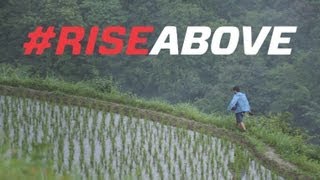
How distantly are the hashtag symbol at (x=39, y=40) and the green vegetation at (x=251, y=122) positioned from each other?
11882 mm

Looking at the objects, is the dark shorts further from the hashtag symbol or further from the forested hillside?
the hashtag symbol

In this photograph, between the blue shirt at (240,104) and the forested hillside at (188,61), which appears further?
the forested hillside at (188,61)

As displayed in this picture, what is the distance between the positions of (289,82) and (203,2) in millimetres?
10564

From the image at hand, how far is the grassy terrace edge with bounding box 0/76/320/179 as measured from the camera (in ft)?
32.1

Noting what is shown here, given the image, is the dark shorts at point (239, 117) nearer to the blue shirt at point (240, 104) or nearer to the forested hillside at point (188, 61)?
the blue shirt at point (240, 104)

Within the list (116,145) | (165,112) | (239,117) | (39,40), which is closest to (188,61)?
(39,40)

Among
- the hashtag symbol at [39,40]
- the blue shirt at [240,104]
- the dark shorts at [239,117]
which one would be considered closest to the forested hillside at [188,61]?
the hashtag symbol at [39,40]

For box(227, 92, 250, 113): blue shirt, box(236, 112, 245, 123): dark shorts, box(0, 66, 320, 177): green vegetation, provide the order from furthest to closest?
box(236, 112, 245, 123): dark shorts < box(227, 92, 250, 113): blue shirt < box(0, 66, 320, 177): green vegetation

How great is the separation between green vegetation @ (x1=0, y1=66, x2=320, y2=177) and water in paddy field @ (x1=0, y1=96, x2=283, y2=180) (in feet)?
2.50

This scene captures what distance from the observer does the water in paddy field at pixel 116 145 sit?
7.90 meters

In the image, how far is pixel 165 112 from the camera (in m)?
13.2

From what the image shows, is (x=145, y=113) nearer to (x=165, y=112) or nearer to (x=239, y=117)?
(x=165, y=112)

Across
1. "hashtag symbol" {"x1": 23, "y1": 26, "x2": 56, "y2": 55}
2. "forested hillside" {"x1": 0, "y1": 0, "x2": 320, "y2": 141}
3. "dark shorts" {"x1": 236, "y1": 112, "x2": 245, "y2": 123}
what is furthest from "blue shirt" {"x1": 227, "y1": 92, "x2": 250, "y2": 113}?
"hashtag symbol" {"x1": 23, "y1": 26, "x2": 56, "y2": 55}

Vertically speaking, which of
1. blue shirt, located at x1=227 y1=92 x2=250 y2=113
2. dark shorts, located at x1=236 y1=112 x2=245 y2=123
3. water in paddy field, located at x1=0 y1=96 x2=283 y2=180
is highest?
Result: blue shirt, located at x1=227 y1=92 x2=250 y2=113
